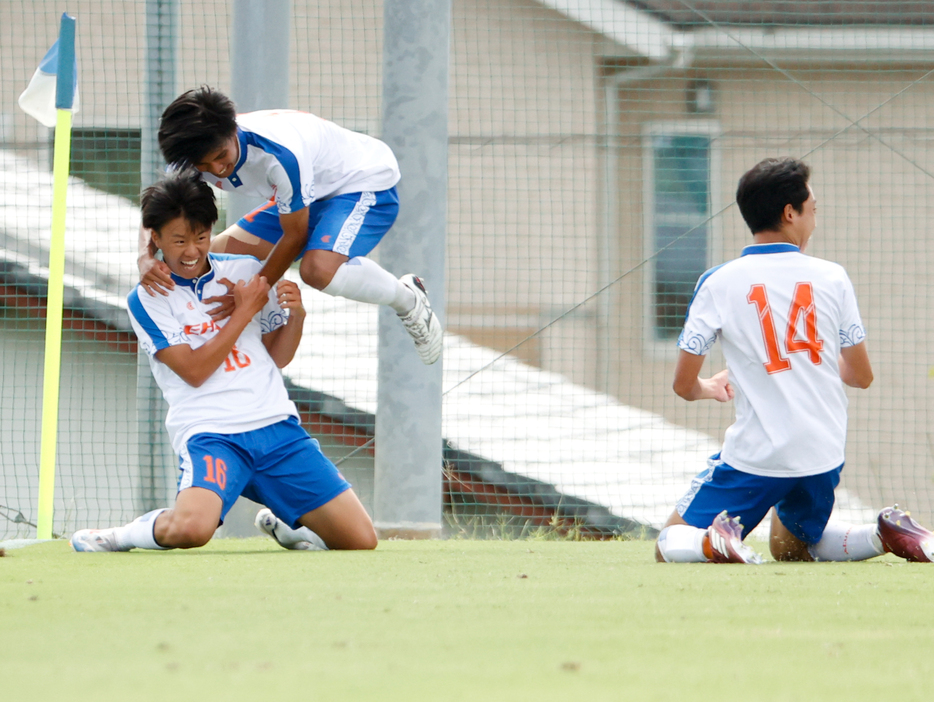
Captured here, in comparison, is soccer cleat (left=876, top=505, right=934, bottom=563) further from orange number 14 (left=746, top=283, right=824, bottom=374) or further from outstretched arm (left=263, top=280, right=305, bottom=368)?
outstretched arm (left=263, top=280, right=305, bottom=368)

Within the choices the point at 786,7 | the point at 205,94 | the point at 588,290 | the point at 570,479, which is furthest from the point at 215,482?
the point at 786,7

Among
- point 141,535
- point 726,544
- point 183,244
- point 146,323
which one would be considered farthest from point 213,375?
point 726,544

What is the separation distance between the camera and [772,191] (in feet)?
9.62

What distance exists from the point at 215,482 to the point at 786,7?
5.82m

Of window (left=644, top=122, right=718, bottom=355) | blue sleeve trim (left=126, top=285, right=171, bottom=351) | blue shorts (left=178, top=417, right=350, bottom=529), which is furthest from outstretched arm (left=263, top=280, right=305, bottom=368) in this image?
window (left=644, top=122, right=718, bottom=355)

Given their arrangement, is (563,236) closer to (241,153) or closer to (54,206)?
(54,206)

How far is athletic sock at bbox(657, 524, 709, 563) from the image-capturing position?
2785 millimetres

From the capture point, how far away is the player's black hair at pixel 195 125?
116 inches

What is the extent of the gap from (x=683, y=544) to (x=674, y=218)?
5.54 m

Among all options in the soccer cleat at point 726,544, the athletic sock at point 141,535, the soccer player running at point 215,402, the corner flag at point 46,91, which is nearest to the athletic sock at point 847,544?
the soccer cleat at point 726,544

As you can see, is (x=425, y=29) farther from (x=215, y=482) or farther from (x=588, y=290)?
(x=588, y=290)

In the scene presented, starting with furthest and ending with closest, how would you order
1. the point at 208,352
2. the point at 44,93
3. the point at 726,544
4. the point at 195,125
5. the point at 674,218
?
1. the point at 674,218
2. the point at 44,93
3. the point at 208,352
4. the point at 195,125
5. the point at 726,544

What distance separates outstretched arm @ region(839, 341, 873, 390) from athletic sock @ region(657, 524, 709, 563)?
546 millimetres

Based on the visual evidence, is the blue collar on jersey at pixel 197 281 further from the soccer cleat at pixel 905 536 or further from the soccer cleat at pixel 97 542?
the soccer cleat at pixel 905 536
